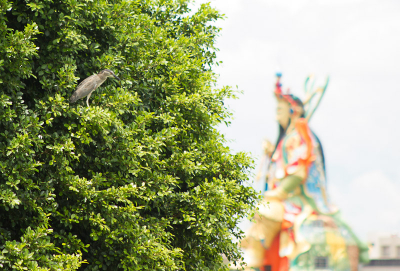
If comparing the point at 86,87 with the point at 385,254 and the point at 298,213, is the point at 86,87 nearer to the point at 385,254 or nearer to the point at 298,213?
the point at 298,213

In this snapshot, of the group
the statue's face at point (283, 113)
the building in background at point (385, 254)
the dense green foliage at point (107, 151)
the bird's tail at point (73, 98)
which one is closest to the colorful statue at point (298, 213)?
the statue's face at point (283, 113)

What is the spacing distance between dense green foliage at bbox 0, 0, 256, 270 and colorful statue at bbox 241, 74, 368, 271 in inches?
730

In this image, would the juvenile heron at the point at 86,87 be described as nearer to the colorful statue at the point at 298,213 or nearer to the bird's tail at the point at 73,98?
the bird's tail at the point at 73,98

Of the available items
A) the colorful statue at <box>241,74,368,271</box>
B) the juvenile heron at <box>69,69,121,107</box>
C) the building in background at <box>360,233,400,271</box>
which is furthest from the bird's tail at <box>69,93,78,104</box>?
the building in background at <box>360,233,400,271</box>

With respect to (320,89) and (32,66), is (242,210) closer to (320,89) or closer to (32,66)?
(32,66)

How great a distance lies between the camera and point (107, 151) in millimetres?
8039

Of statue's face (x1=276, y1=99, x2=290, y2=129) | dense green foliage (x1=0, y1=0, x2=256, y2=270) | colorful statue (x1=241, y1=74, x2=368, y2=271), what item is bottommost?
dense green foliage (x1=0, y1=0, x2=256, y2=270)

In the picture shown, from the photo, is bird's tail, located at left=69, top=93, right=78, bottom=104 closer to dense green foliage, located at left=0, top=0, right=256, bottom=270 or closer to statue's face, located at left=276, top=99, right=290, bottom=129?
dense green foliage, located at left=0, top=0, right=256, bottom=270

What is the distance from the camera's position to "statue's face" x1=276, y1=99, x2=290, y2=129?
98.8 ft

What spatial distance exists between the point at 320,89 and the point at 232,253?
21752 millimetres

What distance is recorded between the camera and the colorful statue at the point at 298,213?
27.8m

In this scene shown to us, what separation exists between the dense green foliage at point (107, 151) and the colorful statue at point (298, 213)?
730 inches

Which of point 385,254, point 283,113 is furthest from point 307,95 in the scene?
point 385,254

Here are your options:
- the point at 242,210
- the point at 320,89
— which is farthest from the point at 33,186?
the point at 320,89
